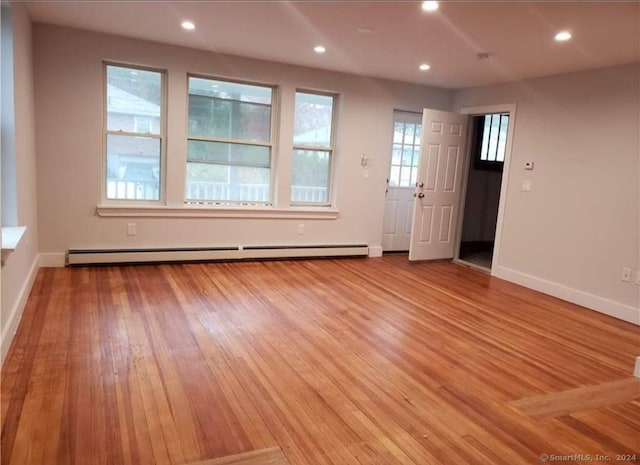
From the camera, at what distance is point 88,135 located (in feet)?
14.6

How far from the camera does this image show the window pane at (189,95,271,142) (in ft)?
16.4

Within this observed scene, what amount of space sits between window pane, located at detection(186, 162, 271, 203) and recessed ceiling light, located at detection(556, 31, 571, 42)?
10.5ft

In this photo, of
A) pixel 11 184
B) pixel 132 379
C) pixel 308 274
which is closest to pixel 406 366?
pixel 132 379

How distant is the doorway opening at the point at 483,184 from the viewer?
673cm

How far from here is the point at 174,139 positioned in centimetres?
480

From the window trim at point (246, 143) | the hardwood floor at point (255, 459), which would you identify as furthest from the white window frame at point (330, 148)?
the hardwood floor at point (255, 459)

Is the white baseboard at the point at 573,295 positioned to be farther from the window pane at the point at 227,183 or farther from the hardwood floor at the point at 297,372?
the window pane at the point at 227,183

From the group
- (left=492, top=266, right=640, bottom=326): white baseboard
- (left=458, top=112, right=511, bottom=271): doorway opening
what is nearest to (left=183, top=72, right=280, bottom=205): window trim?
(left=492, top=266, right=640, bottom=326): white baseboard

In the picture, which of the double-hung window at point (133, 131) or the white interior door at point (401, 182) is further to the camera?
the white interior door at point (401, 182)

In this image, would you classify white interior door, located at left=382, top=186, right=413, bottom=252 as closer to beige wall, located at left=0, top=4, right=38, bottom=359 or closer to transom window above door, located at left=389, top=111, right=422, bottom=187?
transom window above door, located at left=389, top=111, right=422, bottom=187

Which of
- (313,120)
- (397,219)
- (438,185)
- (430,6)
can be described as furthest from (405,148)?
(430,6)

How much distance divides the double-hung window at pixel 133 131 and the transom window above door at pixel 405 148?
301 centimetres

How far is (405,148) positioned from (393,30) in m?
2.82

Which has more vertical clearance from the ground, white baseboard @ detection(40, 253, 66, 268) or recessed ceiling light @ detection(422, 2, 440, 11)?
recessed ceiling light @ detection(422, 2, 440, 11)
